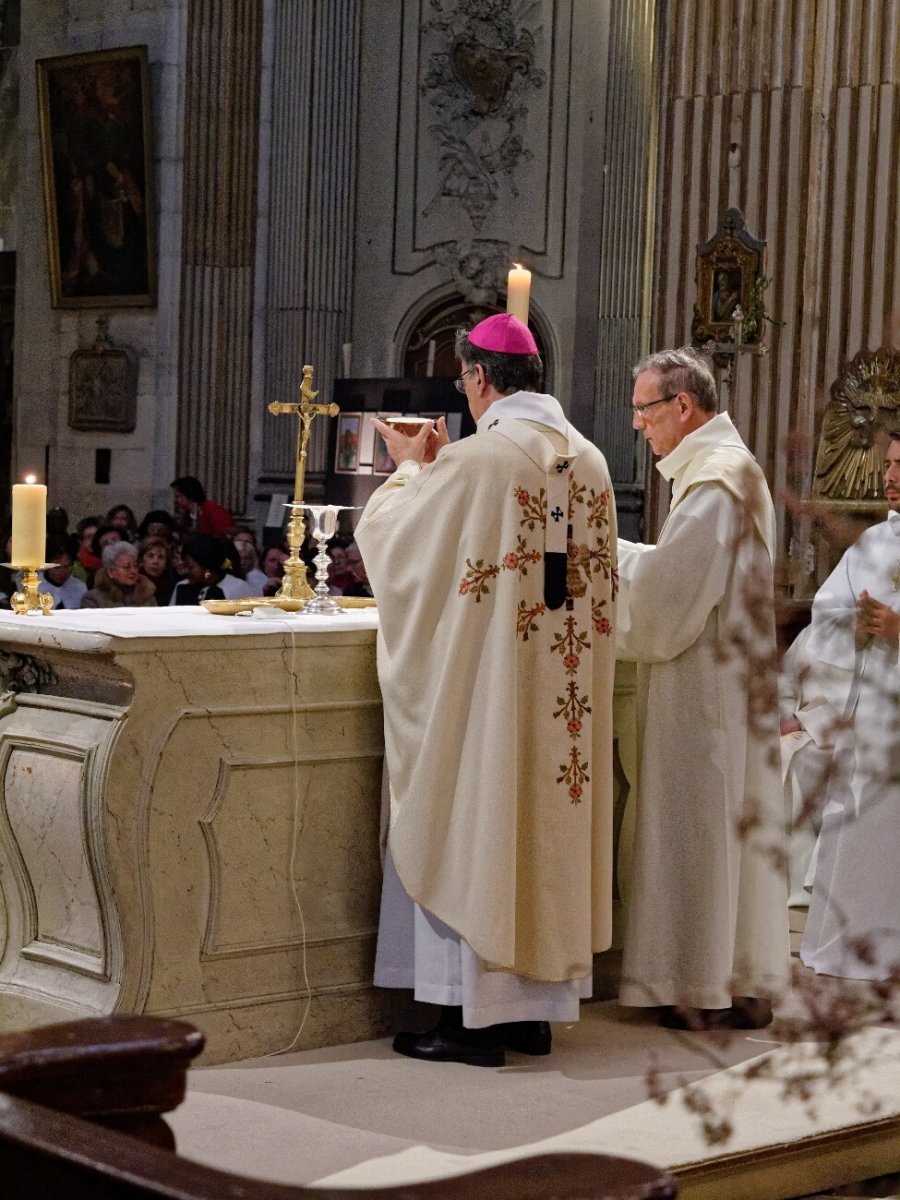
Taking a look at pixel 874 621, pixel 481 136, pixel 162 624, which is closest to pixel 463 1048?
pixel 162 624

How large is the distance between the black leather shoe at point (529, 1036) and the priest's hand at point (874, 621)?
7.97ft

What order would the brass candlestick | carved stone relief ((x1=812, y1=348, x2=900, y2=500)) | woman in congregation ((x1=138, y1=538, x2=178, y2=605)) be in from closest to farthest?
the brass candlestick < carved stone relief ((x1=812, y1=348, x2=900, y2=500)) < woman in congregation ((x1=138, y1=538, x2=178, y2=605))

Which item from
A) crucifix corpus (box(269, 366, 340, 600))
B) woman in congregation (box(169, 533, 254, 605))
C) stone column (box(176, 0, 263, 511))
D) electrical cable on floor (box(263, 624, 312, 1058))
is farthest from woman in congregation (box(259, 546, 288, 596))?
electrical cable on floor (box(263, 624, 312, 1058))

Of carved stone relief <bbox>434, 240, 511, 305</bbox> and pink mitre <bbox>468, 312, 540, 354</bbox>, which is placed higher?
carved stone relief <bbox>434, 240, 511, 305</bbox>

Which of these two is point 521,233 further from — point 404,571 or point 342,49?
point 404,571

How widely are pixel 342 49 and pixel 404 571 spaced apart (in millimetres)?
9235

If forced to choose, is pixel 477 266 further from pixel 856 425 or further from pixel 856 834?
pixel 856 834

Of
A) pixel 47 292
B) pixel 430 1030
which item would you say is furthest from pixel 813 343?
pixel 47 292

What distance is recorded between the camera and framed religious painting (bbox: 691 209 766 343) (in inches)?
340

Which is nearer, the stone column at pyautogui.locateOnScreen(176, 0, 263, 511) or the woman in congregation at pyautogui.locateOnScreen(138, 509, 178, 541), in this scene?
the woman in congregation at pyautogui.locateOnScreen(138, 509, 178, 541)

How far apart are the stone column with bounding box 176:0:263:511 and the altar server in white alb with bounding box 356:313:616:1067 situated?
871 centimetres

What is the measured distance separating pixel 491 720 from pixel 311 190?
9253 millimetres

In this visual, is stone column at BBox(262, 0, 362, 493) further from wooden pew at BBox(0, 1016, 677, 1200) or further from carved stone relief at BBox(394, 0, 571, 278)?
wooden pew at BBox(0, 1016, 677, 1200)

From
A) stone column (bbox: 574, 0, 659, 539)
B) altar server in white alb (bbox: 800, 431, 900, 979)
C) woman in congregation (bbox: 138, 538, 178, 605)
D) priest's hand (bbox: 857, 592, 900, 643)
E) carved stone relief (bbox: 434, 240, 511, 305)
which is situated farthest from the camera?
carved stone relief (bbox: 434, 240, 511, 305)
